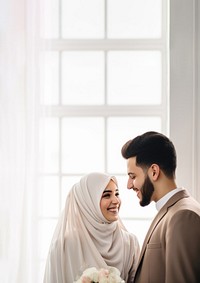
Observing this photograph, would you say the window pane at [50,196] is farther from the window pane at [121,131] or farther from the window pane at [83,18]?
the window pane at [83,18]

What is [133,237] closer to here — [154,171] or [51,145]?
[154,171]

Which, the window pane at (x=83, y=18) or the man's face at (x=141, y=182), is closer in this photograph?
the man's face at (x=141, y=182)

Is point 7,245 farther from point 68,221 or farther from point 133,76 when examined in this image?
point 133,76

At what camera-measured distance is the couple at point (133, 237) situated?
120 inches

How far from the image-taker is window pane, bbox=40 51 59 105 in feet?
13.1

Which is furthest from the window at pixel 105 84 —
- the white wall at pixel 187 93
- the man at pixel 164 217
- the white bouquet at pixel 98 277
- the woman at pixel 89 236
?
the white bouquet at pixel 98 277

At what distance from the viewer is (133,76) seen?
4383mm

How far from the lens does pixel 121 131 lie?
437 centimetres

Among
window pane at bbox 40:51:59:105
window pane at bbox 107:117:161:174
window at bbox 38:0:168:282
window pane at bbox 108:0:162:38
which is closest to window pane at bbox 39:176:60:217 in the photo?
window at bbox 38:0:168:282

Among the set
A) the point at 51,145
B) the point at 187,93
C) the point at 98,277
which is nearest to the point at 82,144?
the point at 51,145

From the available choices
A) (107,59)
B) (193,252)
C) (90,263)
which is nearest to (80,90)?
(107,59)

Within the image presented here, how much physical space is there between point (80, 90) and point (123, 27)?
538 mm

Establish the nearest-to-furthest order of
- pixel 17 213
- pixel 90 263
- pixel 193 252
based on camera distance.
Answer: pixel 193 252 → pixel 90 263 → pixel 17 213

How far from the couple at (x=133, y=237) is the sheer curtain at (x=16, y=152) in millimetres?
443
